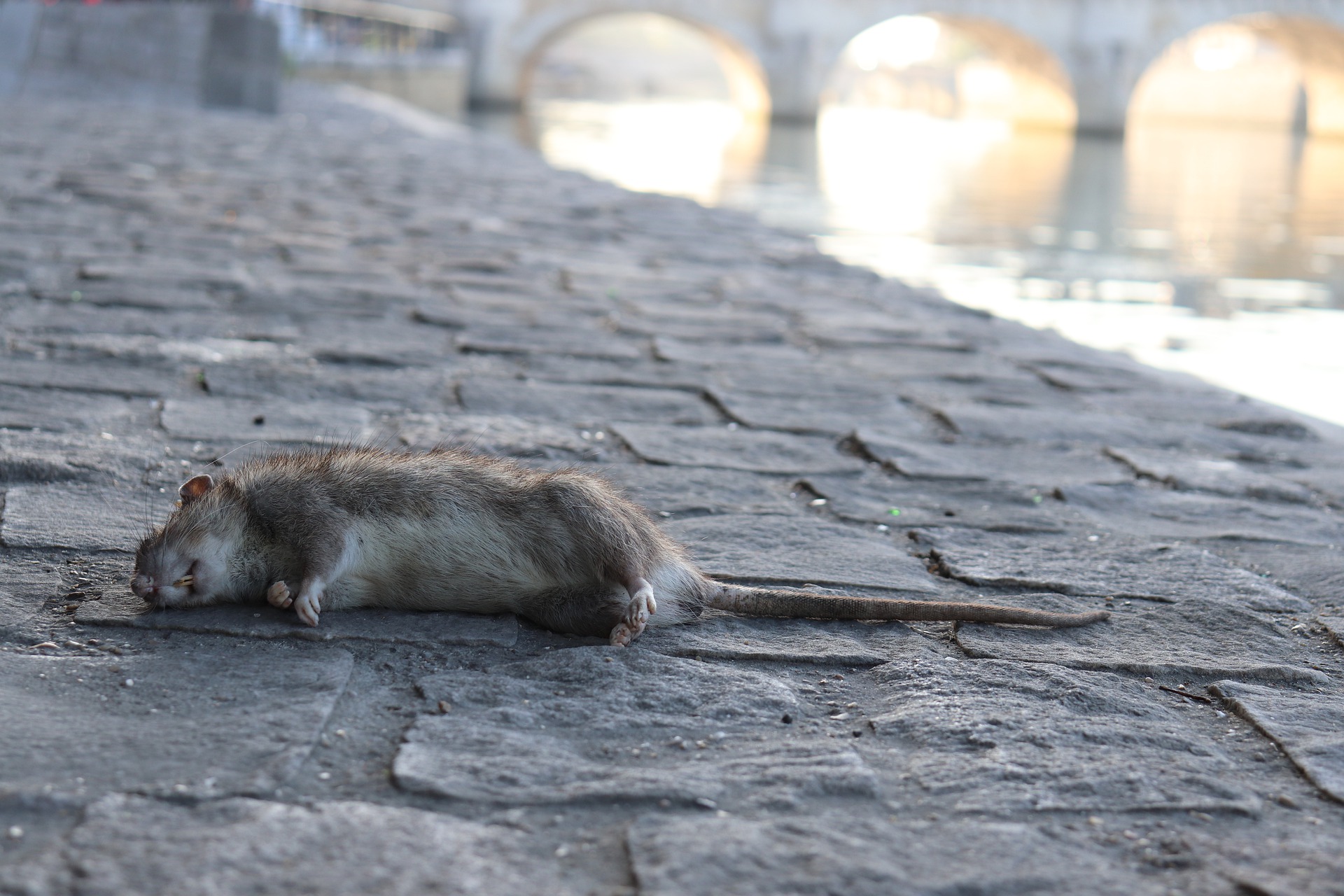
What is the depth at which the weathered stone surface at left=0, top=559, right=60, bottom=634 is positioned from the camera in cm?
243

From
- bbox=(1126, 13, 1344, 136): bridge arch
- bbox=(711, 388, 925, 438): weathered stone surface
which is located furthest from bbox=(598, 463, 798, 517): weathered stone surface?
bbox=(1126, 13, 1344, 136): bridge arch

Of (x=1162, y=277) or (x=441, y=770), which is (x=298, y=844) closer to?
(x=441, y=770)

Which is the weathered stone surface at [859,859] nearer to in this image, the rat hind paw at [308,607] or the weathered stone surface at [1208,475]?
the rat hind paw at [308,607]

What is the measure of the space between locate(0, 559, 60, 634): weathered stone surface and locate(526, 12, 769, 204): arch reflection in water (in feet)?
35.7

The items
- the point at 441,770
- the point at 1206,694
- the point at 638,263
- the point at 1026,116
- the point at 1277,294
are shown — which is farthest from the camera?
the point at 1026,116

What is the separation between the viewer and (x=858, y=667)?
2566 mm

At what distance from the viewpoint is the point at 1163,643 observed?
277cm

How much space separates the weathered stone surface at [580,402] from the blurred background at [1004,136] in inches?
153

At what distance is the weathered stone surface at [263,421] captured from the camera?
370 cm

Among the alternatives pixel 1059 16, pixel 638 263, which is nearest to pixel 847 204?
pixel 638 263

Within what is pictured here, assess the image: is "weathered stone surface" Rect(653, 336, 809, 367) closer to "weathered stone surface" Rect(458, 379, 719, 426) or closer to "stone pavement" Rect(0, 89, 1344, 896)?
"stone pavement" Rect(0, 89, 1344, 896)

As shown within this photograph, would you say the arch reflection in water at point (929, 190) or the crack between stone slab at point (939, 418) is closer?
the crack between stone slab at point (939, 418)

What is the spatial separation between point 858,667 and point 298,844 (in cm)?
117

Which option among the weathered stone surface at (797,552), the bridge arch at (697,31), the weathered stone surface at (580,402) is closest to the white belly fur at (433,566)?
the weathered stone surface at (797,552)
